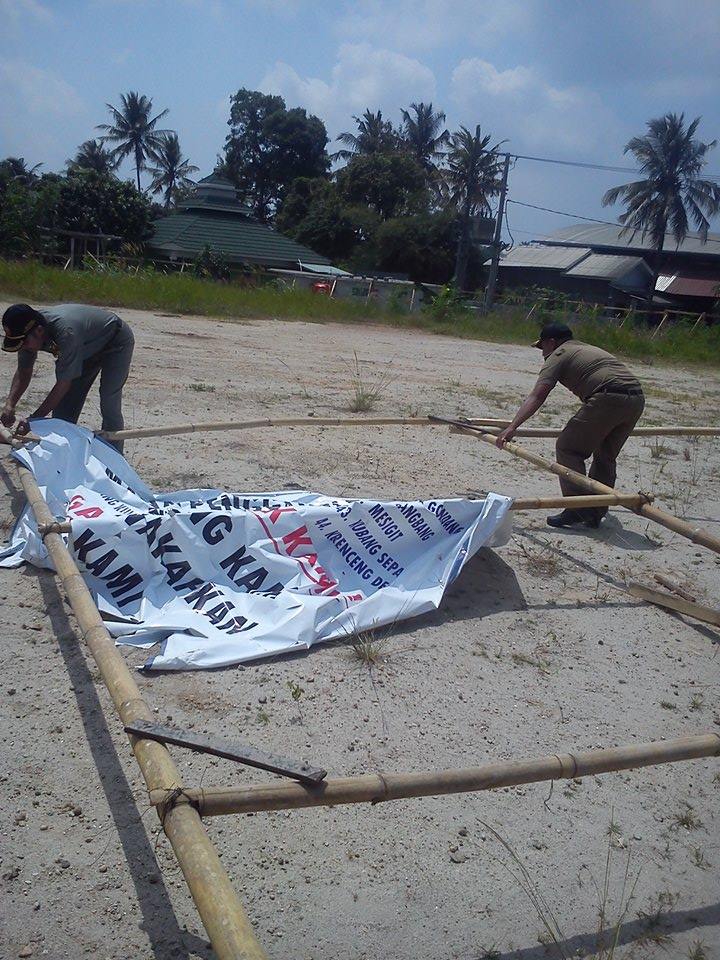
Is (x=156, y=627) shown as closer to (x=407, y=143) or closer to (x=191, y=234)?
(x=191, y=234)

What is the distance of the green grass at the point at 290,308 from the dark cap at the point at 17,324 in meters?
11.2

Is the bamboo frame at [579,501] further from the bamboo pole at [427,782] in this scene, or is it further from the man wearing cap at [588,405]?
the bamboo pole at [427,782]

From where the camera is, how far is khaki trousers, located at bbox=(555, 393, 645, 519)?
18.8 ft

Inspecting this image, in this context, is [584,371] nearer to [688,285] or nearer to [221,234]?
[221,234]

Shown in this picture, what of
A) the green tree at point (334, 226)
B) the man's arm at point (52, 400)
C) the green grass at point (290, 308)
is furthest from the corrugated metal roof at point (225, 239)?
the man's arm at point (52, 400)

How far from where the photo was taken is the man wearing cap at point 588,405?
570 centimetres

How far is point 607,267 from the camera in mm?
41375

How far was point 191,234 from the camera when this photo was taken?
100ft

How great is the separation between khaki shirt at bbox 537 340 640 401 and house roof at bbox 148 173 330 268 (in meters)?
24.2

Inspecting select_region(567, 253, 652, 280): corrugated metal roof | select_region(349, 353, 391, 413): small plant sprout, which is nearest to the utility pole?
select_region(567, 253, 652, 280): corrugated metal roof

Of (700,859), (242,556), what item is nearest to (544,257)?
(242,556)

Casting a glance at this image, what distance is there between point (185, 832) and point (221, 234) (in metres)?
31.4

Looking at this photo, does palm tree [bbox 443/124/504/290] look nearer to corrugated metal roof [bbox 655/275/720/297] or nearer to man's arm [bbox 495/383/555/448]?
corrugated metal roof [bbox 655/275/720/297]

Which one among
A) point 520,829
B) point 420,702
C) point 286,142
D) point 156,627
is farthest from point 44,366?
point 286,142
